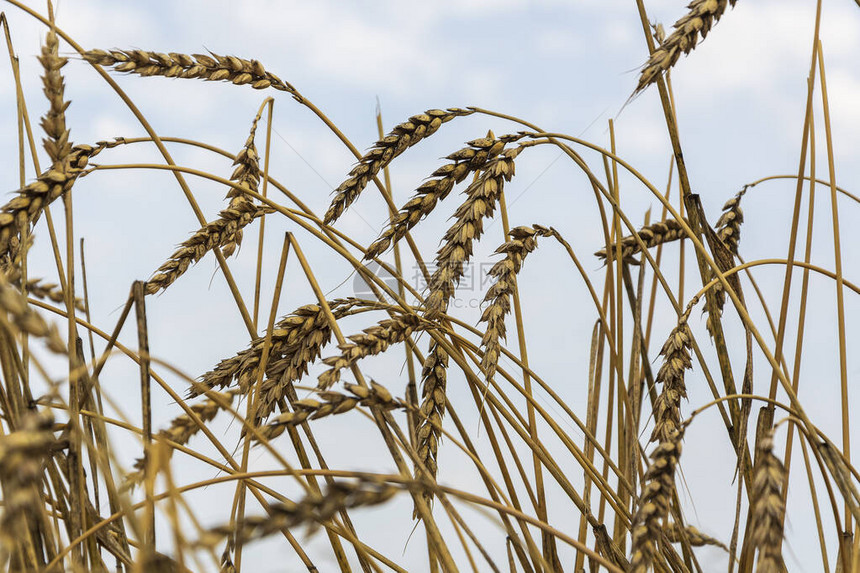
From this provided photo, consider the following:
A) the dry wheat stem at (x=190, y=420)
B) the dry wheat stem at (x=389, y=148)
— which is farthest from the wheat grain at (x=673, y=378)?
the dry wheat stem at (x=190, y=420)

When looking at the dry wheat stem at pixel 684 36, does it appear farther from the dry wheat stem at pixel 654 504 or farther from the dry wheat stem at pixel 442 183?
the dry wheat stem at pixel 654 504

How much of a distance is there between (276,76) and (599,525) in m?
0.93

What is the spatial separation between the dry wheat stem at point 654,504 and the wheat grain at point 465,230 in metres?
0.36

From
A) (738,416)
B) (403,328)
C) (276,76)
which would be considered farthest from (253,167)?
(738,416)

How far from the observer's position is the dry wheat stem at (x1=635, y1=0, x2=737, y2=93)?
2.93 feet

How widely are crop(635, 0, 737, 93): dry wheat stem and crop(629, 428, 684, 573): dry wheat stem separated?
0.42 meters

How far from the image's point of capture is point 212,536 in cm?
48

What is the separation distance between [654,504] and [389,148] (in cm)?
64

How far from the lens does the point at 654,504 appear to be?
73 centimetres

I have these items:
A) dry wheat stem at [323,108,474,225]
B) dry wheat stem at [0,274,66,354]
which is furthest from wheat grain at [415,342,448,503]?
dry wheat stem at [0,274,66,354]

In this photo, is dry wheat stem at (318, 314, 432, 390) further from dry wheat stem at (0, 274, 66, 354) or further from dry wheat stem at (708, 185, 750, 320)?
dry wheat stem at (708, 185, 750, 320)

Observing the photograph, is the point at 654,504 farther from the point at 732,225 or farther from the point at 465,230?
the point at 732,225

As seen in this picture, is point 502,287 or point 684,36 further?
point 502,287

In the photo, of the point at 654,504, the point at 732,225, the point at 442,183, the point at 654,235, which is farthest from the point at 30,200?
the point at 732,225
